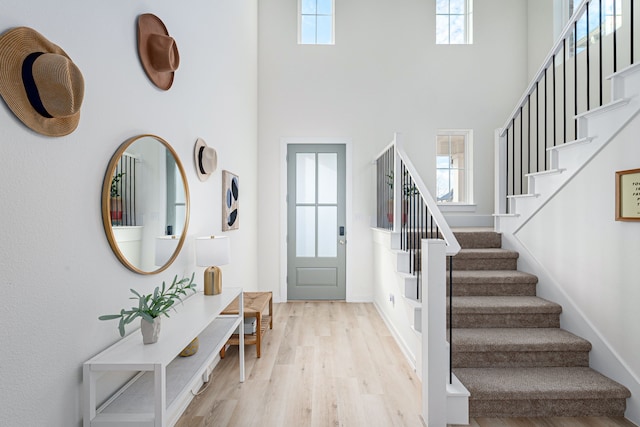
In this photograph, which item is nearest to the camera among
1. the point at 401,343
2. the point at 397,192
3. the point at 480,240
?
the point at 401,343

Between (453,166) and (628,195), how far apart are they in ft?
9.78

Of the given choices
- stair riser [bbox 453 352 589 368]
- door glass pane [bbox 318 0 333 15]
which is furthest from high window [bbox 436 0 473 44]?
stair riser [bbox 453 352 589 368]

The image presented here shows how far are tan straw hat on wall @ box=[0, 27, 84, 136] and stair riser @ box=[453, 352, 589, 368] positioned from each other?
2.69 metres

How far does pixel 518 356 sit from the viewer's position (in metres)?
2.56

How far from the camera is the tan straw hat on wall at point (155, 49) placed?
1.81m

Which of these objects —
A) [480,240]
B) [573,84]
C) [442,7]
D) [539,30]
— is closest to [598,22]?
[573,84]

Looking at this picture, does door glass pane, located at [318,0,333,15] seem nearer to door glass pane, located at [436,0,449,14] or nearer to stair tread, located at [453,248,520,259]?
door glass pane, located at [436,0,449,14]

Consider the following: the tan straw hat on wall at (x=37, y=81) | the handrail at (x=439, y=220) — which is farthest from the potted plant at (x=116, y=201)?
the handrail at (x=439, y=220)

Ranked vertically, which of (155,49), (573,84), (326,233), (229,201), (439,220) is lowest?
(326,233)

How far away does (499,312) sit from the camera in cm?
286

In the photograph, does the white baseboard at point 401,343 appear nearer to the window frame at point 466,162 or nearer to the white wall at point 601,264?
the white wall at point 601,264

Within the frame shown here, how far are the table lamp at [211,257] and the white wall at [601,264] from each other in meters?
2.66

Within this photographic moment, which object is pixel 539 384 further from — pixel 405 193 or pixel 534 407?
pixel 405 193

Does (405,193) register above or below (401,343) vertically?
above
